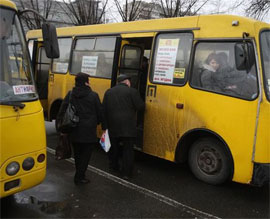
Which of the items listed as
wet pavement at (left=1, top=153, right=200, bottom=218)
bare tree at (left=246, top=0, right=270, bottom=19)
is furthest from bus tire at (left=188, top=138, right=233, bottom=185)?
bare tree at (left=246, top=0, right=270, bottom=19)

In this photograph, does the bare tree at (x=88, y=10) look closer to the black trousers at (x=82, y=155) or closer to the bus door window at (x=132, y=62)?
the bus door window at (x=132, y=62)

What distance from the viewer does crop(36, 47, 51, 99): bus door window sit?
857 centimetres

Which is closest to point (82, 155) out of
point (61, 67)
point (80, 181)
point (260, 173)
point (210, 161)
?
point (80, 181)

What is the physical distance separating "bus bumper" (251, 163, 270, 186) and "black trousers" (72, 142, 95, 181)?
2.41m

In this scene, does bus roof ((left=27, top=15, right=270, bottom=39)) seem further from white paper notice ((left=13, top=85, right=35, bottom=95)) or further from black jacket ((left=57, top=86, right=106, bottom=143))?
white paper notice ((left=13, top=85, right=35, bottom=95))

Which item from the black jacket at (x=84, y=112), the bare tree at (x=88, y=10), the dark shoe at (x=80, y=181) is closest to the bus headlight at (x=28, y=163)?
the black jacket at (x=84, y=112)

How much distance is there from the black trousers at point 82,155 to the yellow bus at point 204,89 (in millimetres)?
1314

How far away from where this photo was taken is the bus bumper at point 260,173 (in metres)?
4.05

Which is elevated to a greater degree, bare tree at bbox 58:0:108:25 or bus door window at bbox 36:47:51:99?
bare tree at bbox 58:0:108:25

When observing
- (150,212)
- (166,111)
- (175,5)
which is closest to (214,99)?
(166,111)

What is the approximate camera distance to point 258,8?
12086mm

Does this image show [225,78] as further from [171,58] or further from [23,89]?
[23,89]

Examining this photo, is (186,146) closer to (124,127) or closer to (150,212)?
(124,127)

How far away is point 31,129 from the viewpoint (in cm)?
332
